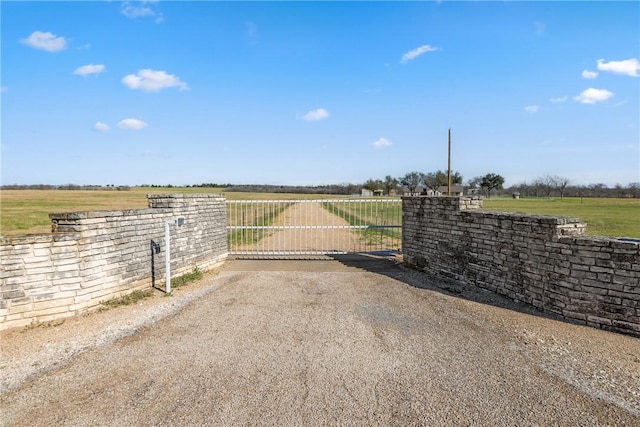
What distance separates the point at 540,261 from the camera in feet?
19.3

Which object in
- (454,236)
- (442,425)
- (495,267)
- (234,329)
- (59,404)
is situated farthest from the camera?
(454,236)

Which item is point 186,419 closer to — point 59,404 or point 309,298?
point 59,404

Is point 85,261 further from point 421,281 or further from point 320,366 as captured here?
point 421,281

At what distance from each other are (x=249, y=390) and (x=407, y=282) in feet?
16.7

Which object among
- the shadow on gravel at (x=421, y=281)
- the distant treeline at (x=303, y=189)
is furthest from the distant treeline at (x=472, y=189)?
the shadow on gravel at (x=421, y=281)

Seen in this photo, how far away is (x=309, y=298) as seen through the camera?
22.5 feet

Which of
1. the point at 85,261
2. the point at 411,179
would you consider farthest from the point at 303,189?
the point at 85,261

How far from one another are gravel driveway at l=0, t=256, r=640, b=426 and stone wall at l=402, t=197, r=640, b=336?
1.09ft

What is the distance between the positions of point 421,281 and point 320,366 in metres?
4.52

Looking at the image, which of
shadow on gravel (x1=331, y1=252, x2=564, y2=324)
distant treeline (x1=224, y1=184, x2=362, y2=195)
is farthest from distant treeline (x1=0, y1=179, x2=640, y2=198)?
shadow on gravel (x1=331, y1=252, x2=564, y2=324)

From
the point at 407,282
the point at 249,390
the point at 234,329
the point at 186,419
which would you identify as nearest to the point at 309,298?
the point at 234,329

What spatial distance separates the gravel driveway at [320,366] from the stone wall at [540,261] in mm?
333

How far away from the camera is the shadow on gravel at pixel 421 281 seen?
6.21m

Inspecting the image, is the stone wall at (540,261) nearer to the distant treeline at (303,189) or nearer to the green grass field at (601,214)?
the green grass field at (601,214)
